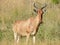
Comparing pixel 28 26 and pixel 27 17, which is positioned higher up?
pixel 28 26

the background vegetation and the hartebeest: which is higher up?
the hartebeest

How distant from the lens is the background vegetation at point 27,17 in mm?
14805

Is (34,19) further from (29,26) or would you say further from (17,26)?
(17,26)

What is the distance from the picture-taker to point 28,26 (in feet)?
47.2

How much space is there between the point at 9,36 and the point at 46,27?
2.30 metres

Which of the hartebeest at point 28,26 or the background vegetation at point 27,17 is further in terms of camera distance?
the background vegetation at point 27,17

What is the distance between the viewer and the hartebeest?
13.8 meters

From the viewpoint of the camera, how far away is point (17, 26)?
50.0 ft

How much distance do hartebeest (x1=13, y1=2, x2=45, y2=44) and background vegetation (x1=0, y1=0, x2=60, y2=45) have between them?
0.33m

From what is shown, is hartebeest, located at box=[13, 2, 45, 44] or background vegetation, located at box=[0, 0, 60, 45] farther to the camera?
background vegetation, located at box=[0, 0, 60, 45]

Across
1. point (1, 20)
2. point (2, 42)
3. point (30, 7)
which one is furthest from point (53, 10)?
point (2, 42)

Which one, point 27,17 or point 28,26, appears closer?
point 28,26

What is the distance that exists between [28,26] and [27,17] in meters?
5.15

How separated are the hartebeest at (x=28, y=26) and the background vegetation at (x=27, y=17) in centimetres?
33
